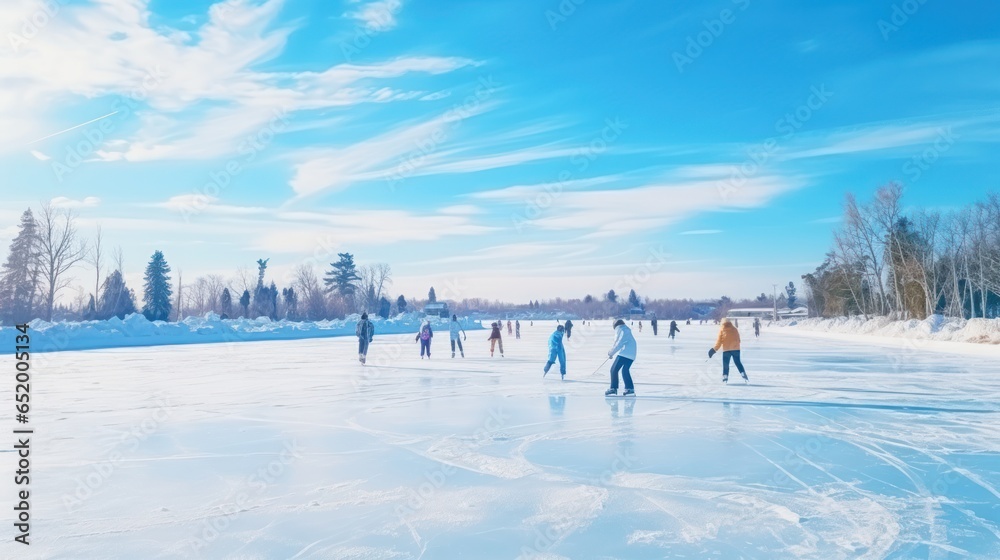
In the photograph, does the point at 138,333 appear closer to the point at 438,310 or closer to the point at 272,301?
the point at 272,301

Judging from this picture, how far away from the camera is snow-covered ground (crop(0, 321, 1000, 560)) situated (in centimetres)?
354

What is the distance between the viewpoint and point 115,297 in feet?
150

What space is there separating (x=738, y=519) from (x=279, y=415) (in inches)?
230

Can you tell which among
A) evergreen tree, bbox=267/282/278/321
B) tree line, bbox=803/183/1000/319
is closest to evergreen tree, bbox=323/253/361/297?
evergreen tree, bbox=267/282/278/321

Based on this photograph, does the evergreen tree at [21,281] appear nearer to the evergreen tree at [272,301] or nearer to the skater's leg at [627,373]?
the evergreen tree at [272,301]

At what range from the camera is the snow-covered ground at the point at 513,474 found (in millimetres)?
3541

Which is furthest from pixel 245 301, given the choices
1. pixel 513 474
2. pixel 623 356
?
pixel 513 474

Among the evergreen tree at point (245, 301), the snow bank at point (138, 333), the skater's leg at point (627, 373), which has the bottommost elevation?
the skater's leg at point (627, 373)

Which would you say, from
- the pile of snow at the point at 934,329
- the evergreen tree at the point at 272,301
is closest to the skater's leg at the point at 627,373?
the pile of snow at the point at 934,329

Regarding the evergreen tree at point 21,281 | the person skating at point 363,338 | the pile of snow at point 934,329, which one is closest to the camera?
the person skating at point 363,338

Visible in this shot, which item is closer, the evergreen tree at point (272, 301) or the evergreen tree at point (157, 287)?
the evergreen tree at point (157, 287)

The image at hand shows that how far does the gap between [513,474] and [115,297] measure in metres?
49.1

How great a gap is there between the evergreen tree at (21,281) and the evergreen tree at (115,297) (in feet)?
21.1

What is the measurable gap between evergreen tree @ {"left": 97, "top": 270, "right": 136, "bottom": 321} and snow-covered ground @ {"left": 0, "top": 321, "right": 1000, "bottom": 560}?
39.5 m
